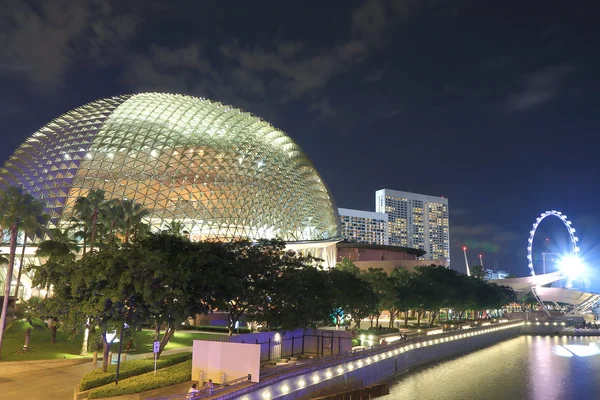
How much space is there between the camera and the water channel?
4194 centimetres

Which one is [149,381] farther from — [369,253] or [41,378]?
[369,253]

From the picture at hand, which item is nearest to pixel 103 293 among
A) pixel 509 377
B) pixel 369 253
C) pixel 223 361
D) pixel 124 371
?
pixel 124 371

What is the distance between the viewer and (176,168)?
3191 inches

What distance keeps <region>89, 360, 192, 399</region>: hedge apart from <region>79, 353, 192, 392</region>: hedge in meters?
0.73

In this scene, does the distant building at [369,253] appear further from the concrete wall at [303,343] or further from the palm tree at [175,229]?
the concrete wall at [303,343]

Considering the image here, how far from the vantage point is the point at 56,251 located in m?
45.6

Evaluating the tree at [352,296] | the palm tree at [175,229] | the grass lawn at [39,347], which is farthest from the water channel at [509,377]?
the grass lawn at [39,347]

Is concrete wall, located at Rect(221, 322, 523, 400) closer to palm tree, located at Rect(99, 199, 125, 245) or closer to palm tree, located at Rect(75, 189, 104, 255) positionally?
palm tree, located at Rect(99, 199, 125, 245)

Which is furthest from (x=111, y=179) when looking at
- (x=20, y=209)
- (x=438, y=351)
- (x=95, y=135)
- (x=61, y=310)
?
(x=438, y=351)

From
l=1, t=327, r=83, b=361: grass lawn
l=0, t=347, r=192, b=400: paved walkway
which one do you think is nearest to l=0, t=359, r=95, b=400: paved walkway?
l=0, t=347, r=192, b=400: paved walkway

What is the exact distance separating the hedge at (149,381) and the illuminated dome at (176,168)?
47.4 meters

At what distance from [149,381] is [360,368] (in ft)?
65.7

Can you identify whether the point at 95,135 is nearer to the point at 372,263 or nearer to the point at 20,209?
the point at 20,209

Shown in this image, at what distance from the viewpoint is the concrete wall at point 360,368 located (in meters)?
30.2
